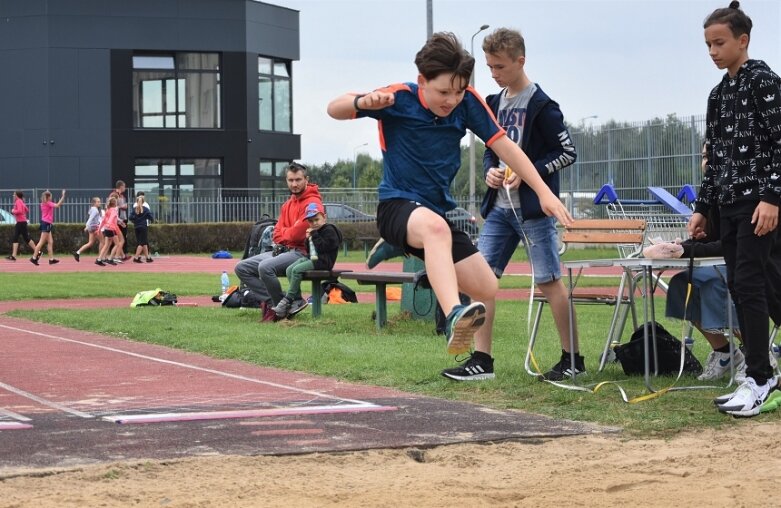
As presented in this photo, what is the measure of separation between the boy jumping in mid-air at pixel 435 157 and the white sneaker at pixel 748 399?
1353 mm

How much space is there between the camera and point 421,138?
714 centimetres

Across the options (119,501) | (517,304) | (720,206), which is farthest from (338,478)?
(517,304)

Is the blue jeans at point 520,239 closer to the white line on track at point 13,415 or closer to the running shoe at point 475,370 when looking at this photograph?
the running shoe at point 475,370

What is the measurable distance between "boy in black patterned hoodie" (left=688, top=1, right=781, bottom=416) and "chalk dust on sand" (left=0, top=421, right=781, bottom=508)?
104 centimetres

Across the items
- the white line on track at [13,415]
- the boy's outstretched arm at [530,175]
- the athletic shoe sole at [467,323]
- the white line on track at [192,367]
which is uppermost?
the boy's outstretched arm at [530,175]

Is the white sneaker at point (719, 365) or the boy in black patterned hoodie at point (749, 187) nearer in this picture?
the boy in black patterned hoodie at point (749, 187)

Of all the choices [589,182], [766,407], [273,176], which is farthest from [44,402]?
[273,176]

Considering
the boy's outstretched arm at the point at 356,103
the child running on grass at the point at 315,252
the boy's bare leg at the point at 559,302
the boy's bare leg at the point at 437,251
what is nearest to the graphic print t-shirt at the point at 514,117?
the boy's bare leg at the point at 559,302

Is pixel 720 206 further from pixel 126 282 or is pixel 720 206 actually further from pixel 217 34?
pixel 217 34

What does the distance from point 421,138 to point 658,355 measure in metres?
2.52

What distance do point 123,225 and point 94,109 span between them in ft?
48.2

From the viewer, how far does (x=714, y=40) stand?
706cm

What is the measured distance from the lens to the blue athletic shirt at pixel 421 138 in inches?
280

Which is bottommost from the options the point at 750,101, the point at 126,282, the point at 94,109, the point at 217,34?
the point at 126,282
